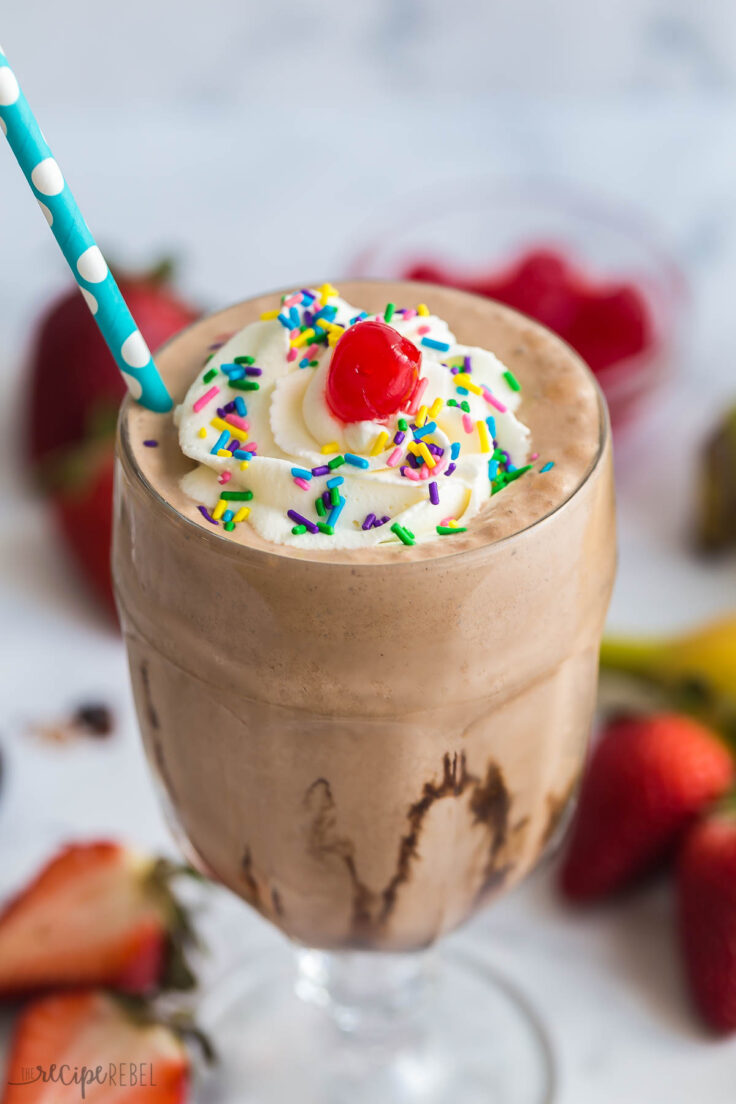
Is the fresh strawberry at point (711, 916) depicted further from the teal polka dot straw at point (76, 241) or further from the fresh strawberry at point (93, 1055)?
the teal polka dot straw at point (76, 241)

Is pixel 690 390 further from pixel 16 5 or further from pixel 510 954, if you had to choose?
pixel 16 5

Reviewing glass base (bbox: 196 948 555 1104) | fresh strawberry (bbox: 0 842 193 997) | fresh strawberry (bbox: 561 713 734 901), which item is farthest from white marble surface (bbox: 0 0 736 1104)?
glass base (bbox: 196 948 555 1104)

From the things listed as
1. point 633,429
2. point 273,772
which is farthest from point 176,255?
point 273,772

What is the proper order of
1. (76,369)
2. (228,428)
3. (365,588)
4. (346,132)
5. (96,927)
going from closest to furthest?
1. (365,588)
2. (228,428)
3. (96,927)
4. (76,369)
5. (346,132)

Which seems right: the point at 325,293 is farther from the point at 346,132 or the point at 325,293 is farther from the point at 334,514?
the point at 346,132

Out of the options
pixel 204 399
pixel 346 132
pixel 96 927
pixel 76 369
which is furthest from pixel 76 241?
pixel 346 132

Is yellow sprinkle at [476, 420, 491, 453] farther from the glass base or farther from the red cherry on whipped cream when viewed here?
the glass base
